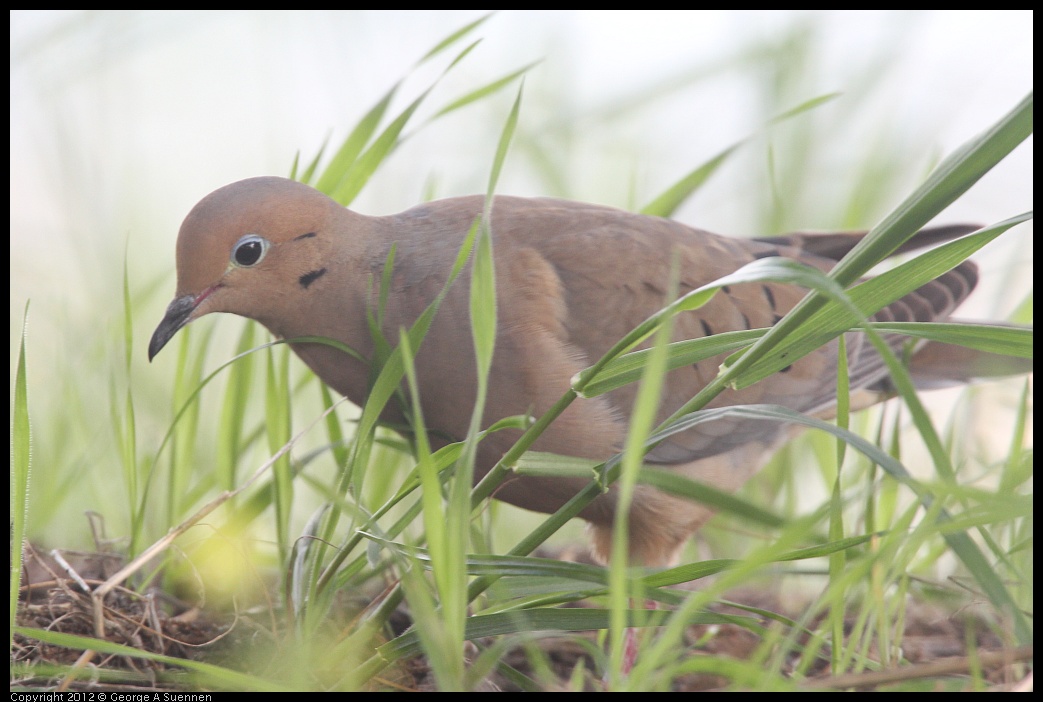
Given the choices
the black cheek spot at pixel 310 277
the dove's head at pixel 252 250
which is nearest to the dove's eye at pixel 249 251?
the dove's head at pixel 252 250

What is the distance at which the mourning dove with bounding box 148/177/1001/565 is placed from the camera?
2.00 metres

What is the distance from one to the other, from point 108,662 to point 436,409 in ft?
2.73

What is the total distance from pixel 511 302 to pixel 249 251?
2.04 ft

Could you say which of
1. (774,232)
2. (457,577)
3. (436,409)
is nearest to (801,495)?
(774,232)

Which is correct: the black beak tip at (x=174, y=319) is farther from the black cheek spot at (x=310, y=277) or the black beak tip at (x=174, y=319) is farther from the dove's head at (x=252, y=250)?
the black cheek spot at (x=310, y=277)

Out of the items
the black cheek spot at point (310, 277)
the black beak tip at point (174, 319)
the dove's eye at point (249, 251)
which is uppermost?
the dove's eye at point (249, 251)

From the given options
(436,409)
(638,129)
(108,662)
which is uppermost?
(638,129)

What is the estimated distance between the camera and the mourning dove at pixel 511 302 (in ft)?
6.57

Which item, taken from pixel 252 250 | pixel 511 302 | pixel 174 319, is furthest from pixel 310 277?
pixel 511 302

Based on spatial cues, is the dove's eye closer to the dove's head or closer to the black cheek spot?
the dove's head

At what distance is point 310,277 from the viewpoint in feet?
6.84

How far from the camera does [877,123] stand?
3582mm

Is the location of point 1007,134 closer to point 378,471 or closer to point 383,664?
point 383,664

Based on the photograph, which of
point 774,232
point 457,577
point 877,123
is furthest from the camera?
point 877,123
